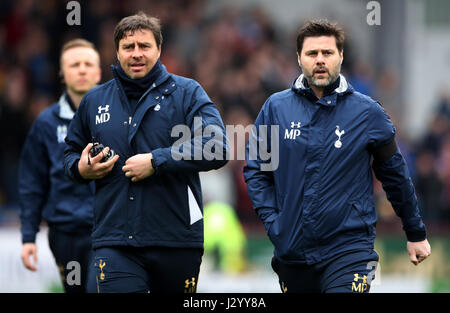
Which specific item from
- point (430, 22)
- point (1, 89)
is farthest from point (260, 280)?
point (430, 22)

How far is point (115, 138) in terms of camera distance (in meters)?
6.24

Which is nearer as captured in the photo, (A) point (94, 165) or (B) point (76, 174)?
(A) point (94, 165)

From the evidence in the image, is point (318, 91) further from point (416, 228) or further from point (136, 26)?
point (136, 26)

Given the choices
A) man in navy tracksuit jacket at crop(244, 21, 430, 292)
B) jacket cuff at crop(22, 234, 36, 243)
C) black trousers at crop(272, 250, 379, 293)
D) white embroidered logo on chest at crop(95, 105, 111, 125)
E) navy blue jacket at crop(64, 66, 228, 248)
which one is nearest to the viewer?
black trousers at crop(272, 250, 379, 293)

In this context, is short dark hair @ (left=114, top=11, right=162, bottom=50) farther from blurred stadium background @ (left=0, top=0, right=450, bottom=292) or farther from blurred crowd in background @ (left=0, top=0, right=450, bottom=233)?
blurred crowd in background @ (left=0, top=0, right=450, bottom=233)

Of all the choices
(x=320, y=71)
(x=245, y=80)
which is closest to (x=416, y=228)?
(x=320, y=71)

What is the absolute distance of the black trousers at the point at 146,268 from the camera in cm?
604

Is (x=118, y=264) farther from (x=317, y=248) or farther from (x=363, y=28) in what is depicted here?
(x=363, y=28)

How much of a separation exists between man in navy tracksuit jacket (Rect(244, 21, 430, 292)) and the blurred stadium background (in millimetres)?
5554

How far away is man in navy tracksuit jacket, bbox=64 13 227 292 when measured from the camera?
606 cm

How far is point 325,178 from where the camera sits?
6020mm

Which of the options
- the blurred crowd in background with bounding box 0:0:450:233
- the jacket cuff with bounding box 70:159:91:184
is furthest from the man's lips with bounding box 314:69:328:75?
the blurred crowd in background with bounding box 0:0:450:233

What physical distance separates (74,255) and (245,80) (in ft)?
28.5

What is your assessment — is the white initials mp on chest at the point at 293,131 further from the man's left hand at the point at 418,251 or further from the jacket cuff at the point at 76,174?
the jacket cuff at the point at 76,174
